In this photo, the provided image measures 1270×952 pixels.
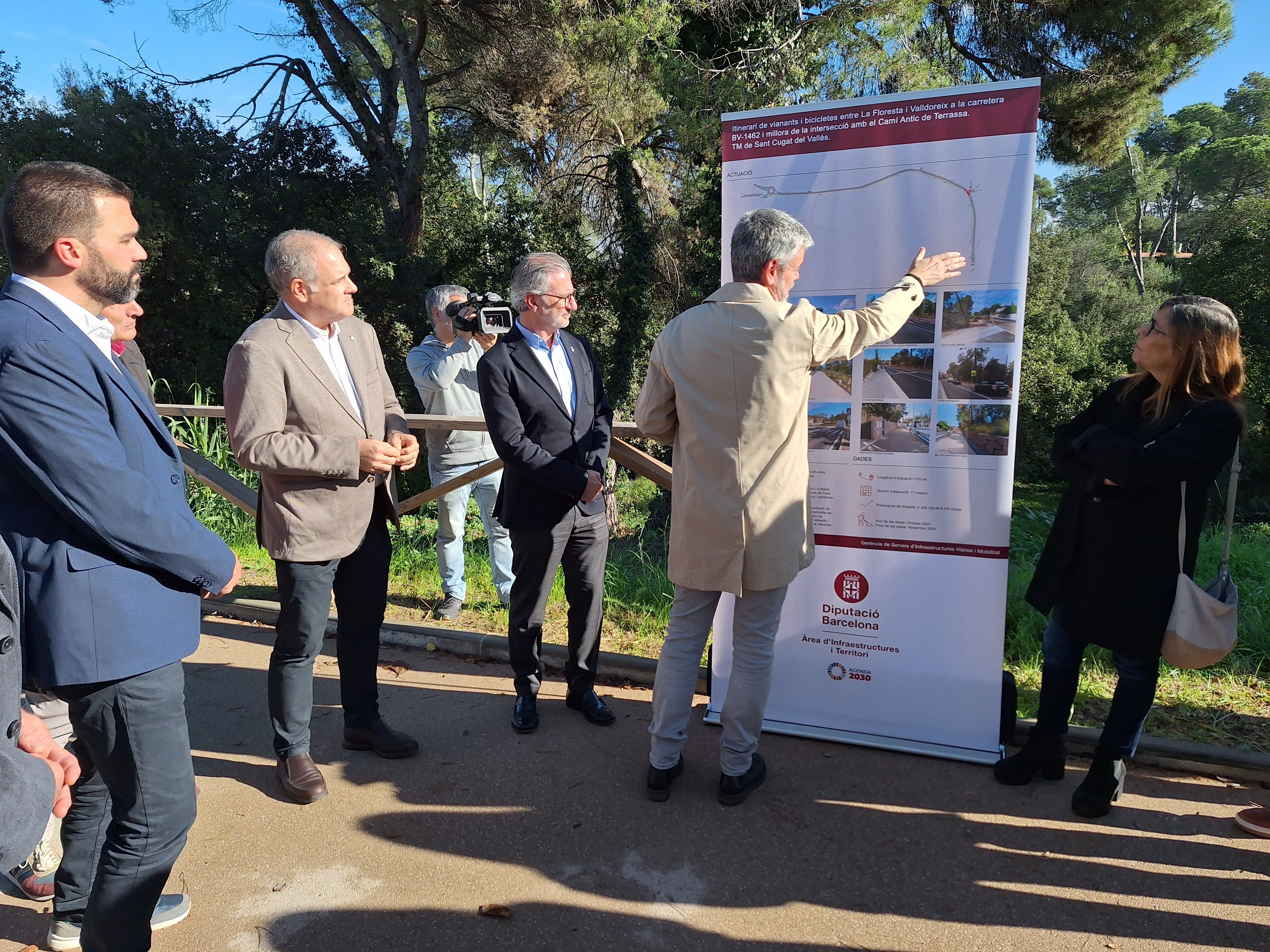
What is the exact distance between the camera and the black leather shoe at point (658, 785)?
296cm

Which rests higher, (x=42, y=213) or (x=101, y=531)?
(x=42, y=213)

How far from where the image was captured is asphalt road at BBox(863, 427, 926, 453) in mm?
3150

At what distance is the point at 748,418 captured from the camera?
8.83ft

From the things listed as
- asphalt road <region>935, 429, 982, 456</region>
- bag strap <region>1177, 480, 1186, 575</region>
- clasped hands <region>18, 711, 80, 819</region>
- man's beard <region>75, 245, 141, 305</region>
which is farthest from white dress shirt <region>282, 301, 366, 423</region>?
bag strap <region>1177, 480, 1186, 575</region>

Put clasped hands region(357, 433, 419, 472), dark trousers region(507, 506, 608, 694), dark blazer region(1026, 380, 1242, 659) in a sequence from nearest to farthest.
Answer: dark blazer region(1026, 380, 1242, 659)
clasped hands region(357, 433, 419, 472)
dark trousers region(507, 506, 608, 694)

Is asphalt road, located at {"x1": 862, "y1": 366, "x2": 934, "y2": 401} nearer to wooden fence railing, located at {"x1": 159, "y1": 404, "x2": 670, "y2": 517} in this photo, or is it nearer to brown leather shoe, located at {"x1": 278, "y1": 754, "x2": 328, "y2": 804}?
wooden fence railing, located at {"x1": 159, "y1": 404, "x2": 670, "y2": 517}

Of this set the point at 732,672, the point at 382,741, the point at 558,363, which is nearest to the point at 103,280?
the point at 558,363

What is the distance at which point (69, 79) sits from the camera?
16.2 m

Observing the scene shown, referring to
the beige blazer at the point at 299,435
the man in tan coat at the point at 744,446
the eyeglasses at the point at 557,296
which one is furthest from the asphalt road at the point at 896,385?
the beige blazer at the point at 299,435

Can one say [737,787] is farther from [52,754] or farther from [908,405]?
[52,754]

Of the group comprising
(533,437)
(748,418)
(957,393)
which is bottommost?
(533,437)

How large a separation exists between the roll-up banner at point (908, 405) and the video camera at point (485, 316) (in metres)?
1.55

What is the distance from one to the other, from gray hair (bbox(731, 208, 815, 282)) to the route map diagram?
52 centimetres

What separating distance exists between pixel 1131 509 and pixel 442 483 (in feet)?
11.7
